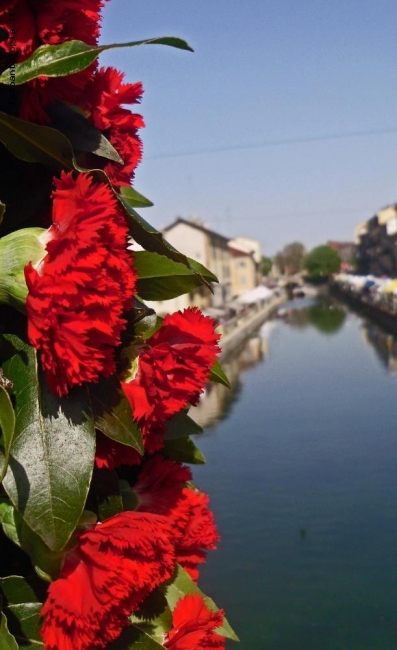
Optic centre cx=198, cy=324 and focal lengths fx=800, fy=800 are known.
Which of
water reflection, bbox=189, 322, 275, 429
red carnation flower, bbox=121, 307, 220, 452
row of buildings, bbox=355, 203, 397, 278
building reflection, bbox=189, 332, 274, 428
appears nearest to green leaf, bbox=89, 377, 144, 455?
red carnation flower, bbox=121, 307, 220, 452

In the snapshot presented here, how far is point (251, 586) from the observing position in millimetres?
11836

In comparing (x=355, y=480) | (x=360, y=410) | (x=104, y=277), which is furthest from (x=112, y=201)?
(x=360, y=410)

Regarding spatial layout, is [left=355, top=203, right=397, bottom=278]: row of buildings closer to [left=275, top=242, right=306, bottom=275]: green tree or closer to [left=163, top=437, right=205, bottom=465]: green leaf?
[left=275, top=242, right=306, bottom=275]: green tree

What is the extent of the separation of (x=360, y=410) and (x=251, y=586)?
1182 centimetres

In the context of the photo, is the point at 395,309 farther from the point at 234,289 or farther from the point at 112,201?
the point at 112,201

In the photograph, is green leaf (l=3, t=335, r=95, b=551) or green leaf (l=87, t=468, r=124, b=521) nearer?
green leaf (l=3, t=335, r=95, b=551)

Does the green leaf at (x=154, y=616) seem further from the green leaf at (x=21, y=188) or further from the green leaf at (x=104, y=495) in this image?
the green leaf at (x=21, y=188)

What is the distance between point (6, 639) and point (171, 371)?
1.14 feet

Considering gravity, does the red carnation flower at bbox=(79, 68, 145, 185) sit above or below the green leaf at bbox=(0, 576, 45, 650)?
above

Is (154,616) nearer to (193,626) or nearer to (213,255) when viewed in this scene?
(193,626)

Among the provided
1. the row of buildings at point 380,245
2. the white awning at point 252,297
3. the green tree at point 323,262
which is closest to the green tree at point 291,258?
the green tree at point 323,262

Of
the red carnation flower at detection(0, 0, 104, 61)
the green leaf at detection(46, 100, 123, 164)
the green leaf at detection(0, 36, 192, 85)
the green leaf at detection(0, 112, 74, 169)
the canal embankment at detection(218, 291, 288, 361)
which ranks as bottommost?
the canal embankment at detection(218, 291, 288, 361)

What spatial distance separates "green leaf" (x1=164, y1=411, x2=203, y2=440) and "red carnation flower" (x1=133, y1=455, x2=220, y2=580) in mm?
40

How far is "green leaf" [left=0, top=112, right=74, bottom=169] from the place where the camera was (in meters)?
0.92
